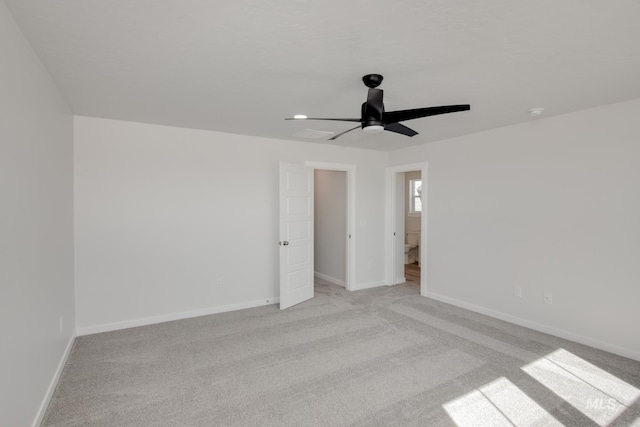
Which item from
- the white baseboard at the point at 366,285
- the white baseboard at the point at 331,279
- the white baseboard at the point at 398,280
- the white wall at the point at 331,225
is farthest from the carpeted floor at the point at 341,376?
the white wall at the point at 331,225

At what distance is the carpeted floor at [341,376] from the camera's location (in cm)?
227

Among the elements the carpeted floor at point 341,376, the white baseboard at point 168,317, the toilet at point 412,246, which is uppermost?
the toilet at point 412,246

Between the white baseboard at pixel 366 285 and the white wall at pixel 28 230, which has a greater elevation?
the white wall at pixel 28 230

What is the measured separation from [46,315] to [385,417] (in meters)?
2.59

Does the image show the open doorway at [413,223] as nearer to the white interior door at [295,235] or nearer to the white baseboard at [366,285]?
the white baseboard at [366,285]

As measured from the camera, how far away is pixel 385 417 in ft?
7.35

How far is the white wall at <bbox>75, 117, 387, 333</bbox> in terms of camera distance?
3750 mm

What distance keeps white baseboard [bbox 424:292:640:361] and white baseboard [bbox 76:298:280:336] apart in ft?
8.74

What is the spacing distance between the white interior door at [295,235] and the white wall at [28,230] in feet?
8.15

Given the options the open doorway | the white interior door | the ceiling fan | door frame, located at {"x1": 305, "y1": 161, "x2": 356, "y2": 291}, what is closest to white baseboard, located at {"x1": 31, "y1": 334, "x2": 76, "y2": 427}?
the white interior door

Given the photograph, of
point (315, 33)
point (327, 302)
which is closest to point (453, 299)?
point (327, 302)

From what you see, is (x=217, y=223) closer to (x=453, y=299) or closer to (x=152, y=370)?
(x=152, y=370)

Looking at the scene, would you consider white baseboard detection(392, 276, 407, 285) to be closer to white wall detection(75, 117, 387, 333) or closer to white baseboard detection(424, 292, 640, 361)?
white baseboard detection(424, 292, 640, 361)

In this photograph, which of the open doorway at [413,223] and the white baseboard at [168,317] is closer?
the white baseboard at [168,317]
